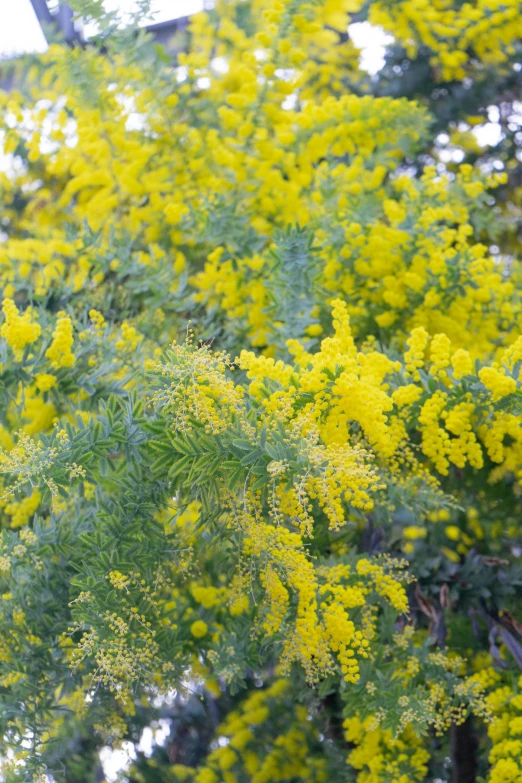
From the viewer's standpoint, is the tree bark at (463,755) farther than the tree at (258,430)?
Yes

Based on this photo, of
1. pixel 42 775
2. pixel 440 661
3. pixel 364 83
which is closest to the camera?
pixel 42 775

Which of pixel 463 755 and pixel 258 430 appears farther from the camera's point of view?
pixel 463 755

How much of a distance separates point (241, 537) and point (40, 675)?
826 millimetres

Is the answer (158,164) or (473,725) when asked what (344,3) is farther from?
(473,725)

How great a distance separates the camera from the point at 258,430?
207cm

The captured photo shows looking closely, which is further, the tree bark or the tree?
the tree bark

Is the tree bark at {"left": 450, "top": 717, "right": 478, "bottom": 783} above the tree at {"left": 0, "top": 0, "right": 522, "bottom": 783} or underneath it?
underneath

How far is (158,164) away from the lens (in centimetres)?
369

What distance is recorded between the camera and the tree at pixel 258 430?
6.97 ft

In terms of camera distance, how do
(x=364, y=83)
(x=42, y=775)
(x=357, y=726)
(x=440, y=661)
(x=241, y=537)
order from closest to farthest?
1. (x=241, y=537)
2. (x=42, y=775)
3. (x=440, y=661)
4. (x=357, y=726)
5. (x=364, y=83)

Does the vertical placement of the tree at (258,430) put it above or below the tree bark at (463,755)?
above

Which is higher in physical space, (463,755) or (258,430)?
(258,430)

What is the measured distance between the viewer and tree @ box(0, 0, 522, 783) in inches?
83.7

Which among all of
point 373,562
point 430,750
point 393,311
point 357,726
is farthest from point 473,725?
point 393,311
